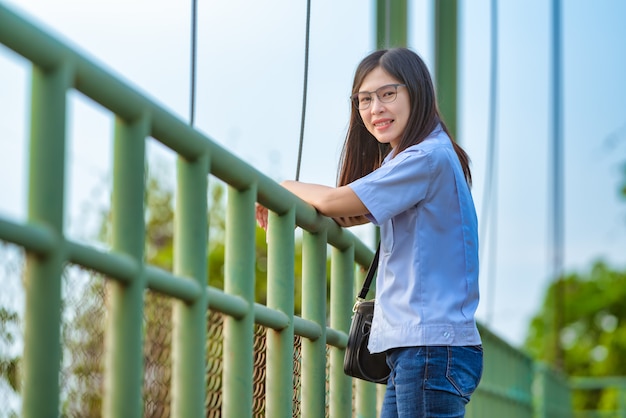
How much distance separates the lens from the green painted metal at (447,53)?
5535mm

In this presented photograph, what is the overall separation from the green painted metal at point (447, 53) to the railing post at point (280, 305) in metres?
3.53

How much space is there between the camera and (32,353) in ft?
3.96

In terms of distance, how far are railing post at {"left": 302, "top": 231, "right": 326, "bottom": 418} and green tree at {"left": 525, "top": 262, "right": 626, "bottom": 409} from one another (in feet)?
91.7

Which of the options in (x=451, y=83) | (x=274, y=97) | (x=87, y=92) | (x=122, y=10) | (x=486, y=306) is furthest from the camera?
(x=486, y=306)

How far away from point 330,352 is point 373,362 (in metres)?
0.27

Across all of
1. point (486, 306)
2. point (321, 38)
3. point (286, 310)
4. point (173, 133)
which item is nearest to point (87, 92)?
point (173, 133)

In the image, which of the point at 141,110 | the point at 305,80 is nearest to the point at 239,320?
the point at 141,110

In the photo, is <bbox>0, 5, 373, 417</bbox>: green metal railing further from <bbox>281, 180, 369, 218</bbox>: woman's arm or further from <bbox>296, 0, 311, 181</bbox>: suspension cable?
<bbox>296, 0, 311, 181</bbox>: suspension cable

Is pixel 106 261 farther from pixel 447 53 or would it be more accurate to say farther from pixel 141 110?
pixel 447 53

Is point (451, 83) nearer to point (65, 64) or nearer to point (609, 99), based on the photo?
point (65, 64)

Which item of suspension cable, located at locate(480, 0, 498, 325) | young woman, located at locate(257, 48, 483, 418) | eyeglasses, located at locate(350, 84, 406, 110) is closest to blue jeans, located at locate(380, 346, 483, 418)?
young woman, located at locate(257, 48, 483, 418)

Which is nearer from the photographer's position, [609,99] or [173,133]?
[173,133]

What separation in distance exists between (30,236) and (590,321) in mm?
30322

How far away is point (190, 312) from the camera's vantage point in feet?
5.10
